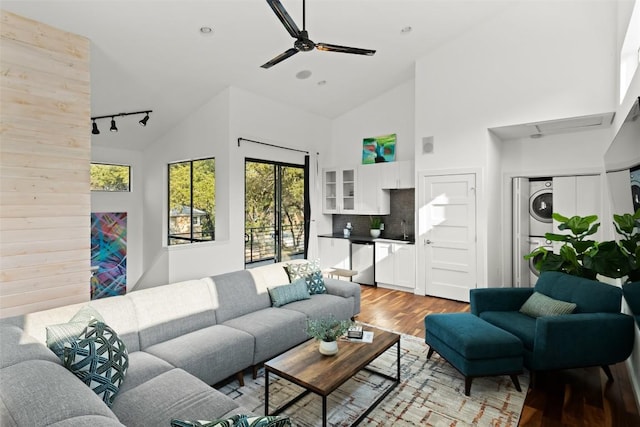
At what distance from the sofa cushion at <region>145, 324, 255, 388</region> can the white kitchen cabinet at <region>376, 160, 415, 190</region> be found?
4038 millimetres

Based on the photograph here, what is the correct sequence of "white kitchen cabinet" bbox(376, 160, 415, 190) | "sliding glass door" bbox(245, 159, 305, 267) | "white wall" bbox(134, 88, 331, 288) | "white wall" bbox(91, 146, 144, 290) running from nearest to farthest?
"white wall" bbox(134, 88, 331, 288) < "sliding glass door" bbox(245, 159, 305, 267) < "white kitchen cabinet" bbox(376, 160, 415, 190) < "white wall" bbox(91, 146, 144, 290)

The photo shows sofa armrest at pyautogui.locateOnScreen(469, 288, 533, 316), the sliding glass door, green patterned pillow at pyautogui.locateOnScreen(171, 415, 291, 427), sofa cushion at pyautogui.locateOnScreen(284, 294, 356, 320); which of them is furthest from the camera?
the sliding glass door

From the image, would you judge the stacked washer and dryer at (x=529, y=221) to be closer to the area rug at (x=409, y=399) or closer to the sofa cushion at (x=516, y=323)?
the sofa cushion at (x=516, y=323)

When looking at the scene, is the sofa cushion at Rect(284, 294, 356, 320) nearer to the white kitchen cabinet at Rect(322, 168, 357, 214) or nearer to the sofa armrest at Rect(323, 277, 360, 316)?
the sofa armrest at Rect(323, 277, 360, 316)

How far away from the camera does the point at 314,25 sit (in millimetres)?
4148

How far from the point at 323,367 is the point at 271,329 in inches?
32.2

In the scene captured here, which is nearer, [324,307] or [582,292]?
[582,292]

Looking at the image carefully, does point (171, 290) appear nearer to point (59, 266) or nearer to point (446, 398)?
point (59, 266)

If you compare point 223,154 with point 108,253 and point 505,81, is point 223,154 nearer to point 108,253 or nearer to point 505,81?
point 108,253

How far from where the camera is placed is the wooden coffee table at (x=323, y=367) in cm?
209

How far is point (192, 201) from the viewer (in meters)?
6.25

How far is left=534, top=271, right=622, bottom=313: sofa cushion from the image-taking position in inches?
107

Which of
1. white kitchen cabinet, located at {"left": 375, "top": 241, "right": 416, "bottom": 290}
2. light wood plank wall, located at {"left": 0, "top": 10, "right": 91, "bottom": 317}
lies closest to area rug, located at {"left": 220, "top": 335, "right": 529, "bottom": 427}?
light wood plank wall, located at {"left": 0, "top": 10, "right": 91, "bottom": 317}

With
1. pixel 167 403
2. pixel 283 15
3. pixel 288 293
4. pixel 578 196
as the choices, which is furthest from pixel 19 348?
pixel 578 196
